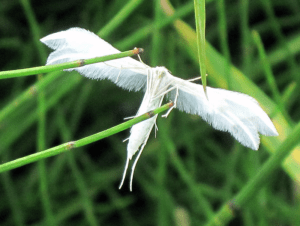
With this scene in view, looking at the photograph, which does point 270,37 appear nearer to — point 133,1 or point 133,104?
point 133,104

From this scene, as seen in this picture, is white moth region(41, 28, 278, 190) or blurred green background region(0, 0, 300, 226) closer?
white moth region(41, 28, 278, 190)

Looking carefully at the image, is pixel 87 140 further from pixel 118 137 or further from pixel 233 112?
pixel 118 137

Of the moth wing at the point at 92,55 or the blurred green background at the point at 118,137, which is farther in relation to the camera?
the blurred green background at the point at 118,137

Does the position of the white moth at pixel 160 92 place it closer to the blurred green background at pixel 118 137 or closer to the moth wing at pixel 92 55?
the moth wing at pixel 92 55

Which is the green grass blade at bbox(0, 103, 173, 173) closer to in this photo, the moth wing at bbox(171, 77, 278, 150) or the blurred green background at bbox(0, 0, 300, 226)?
the moth wing at bbox(171, 77, 278, 150)

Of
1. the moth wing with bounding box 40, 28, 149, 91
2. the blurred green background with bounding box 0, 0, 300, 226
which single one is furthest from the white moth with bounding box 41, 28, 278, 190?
the blurred green background with bounding box 0, 0, 300, 226

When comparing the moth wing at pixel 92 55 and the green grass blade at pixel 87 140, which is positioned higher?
the moth wing at pixel 92 55

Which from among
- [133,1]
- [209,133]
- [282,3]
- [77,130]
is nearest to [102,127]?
[77,130]

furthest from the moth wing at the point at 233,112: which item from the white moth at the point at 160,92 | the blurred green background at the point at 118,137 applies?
the blurred green background at the point at 118,137
